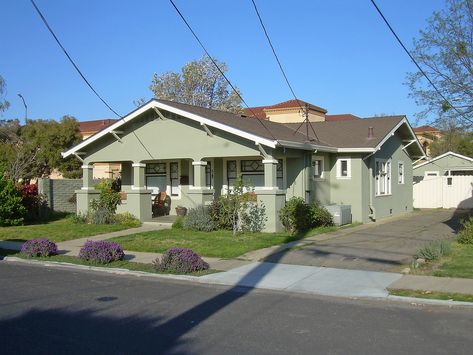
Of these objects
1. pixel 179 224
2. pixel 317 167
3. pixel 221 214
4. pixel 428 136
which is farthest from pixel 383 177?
pixel 428 136

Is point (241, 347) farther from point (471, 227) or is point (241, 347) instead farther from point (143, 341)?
point (471, 227)

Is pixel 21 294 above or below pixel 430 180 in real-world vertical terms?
below

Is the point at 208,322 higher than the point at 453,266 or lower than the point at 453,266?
lower

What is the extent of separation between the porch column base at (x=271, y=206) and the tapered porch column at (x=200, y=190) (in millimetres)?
2187

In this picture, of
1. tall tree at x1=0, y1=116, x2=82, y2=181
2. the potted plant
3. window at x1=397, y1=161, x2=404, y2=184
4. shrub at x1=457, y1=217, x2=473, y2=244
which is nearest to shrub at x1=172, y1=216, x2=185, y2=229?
the potted plant

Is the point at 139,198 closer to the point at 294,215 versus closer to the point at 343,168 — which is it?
the point at 294,215

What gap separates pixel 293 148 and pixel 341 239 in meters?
4.04

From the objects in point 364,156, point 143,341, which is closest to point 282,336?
point 143,341

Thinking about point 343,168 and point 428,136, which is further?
point 428,136

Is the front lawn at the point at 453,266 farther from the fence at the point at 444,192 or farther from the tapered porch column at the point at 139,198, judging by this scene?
the fence at the point at 444,192

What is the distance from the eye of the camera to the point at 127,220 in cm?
2017

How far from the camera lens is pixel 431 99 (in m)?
18.4

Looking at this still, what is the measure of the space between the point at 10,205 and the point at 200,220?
8.08 meters

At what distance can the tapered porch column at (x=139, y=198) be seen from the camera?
2066cm
